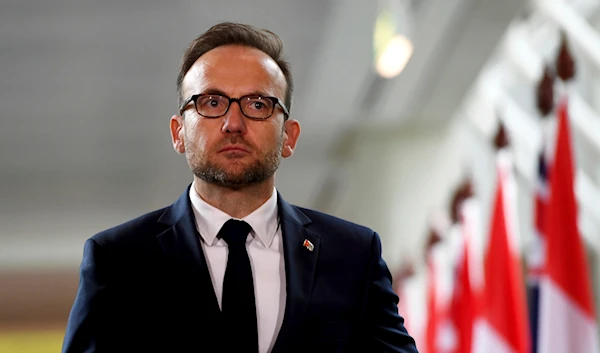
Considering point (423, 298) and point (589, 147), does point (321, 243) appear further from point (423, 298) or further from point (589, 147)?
point (423, 298)

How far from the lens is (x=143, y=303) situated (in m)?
1.35

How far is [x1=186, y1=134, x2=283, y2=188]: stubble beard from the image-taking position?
4.68 ft

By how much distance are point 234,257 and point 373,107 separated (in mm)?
8762

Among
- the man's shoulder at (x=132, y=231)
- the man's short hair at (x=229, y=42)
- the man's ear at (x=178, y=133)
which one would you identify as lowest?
the man's shoulder at (x=132, y=231)

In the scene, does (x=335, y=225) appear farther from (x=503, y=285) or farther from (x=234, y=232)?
(x=503, y=285)

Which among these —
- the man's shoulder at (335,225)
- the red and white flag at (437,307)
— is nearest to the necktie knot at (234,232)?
the man's shoulder at (335,225)

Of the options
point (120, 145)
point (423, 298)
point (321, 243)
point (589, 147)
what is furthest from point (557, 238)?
point (120, 145)

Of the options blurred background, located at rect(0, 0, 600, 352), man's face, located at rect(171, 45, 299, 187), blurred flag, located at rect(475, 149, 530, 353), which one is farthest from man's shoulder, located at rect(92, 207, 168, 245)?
blurred flag, located at rect(475, 149, 530, 353)

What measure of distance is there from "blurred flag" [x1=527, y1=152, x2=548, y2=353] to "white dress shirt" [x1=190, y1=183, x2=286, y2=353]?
13.2 ft

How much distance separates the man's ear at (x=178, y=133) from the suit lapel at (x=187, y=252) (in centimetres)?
12

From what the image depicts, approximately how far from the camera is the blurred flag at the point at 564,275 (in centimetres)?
499

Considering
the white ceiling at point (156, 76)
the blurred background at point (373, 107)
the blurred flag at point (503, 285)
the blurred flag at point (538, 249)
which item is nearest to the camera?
the blurred flag at point (538, 249)

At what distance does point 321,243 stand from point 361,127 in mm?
9370

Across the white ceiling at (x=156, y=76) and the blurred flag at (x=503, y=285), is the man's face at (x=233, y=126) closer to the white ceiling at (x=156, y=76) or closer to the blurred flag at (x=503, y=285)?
the blurred flag at (x=503, y=285)
